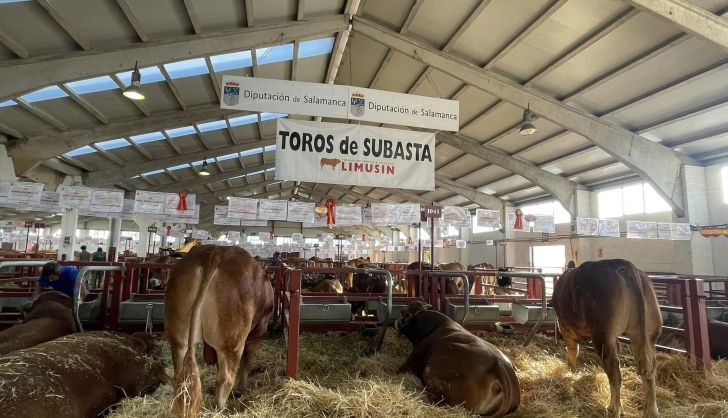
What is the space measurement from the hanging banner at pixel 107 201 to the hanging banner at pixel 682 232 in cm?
1837

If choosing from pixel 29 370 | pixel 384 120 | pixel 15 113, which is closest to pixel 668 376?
pixel 384 120

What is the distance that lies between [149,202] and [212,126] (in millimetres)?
3872

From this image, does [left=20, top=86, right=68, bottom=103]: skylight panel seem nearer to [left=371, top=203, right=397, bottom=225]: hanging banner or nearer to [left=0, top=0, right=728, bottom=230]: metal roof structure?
[left=0, top=0, right=728, bottom=230]: metal roof structure

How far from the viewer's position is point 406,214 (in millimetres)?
14680

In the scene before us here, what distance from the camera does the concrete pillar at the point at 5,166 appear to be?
40.0 feet

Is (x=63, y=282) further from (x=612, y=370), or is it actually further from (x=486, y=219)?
(x=486, y=219)

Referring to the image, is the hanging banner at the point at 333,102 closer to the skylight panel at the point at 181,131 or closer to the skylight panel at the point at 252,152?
the skylight panel at the point at 181,131

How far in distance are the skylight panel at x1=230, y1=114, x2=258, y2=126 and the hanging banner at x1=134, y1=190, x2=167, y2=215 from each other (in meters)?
3.98

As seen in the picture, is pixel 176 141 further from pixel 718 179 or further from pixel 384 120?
pixel 718 179

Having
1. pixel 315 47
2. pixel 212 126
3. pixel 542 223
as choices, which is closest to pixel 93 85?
pixel 212 126

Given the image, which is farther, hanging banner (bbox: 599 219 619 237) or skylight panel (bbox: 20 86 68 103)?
hanging banner (bbox: 599 219 619 237)

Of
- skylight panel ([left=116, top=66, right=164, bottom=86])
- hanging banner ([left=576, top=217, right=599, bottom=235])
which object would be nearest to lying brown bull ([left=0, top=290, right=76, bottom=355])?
skylight panel ([left=116, top=66, right=164, bottom=86])

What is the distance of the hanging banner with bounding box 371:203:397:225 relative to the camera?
14422mm

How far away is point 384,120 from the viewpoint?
21.6 feet
